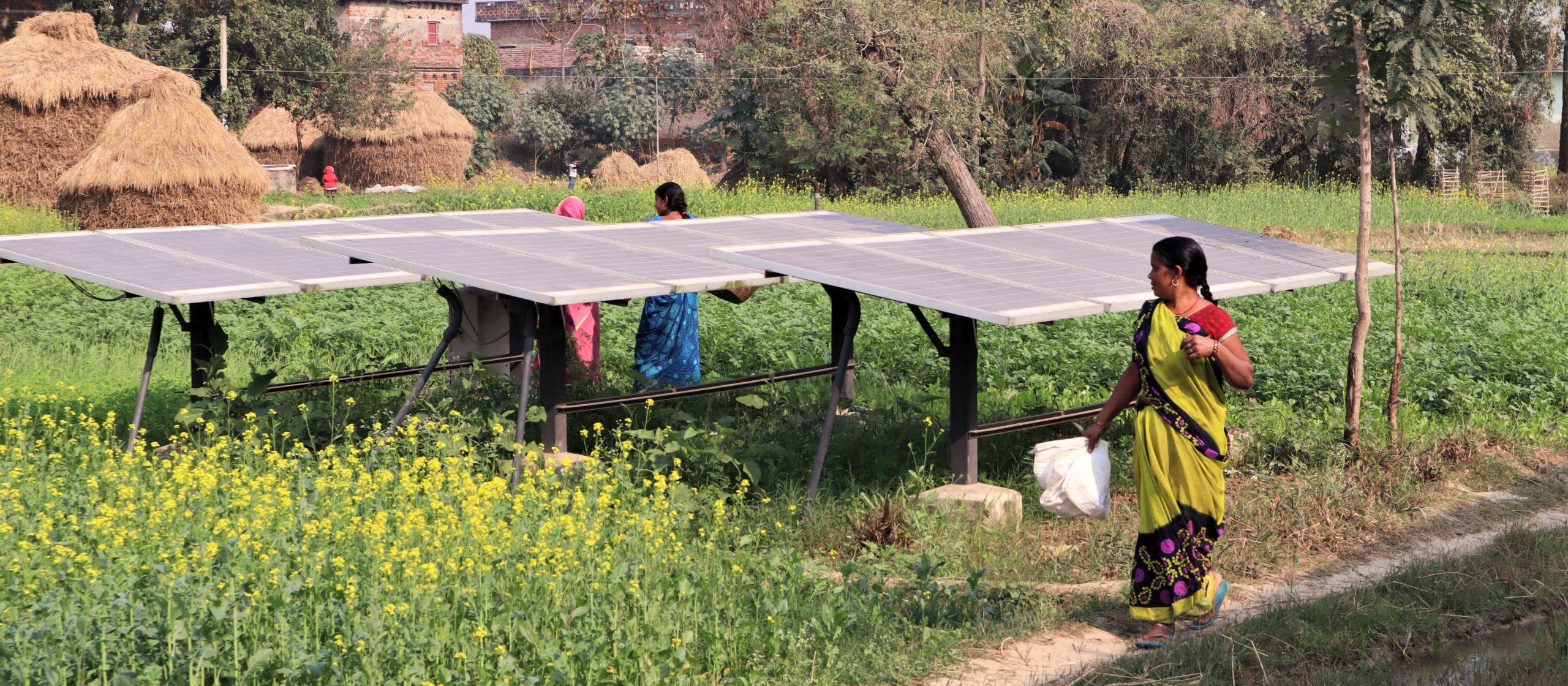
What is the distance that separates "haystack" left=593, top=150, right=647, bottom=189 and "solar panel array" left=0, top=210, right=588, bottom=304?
2210 centimetres

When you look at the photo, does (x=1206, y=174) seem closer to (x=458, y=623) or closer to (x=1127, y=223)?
(x=1127, y=223)

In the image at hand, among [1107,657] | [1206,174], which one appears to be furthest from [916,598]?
[1206,174]

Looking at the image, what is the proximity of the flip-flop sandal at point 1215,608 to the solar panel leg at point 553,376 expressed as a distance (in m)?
3.67

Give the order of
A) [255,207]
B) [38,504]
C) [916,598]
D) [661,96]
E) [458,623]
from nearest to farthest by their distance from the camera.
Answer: [458,623]
[916,598]
[38,504]
[255,207]
[661,96]

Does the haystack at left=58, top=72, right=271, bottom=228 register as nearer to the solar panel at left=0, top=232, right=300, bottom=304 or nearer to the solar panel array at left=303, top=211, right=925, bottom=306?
the solar panel at left=0, top=232, right=300, bottom=304

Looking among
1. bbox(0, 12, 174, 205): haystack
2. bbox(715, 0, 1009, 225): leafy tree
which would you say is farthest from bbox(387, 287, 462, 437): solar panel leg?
bbox(0, 12, 174, 205): haystack

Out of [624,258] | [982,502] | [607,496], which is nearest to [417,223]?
[624,258]

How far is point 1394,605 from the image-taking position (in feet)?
19.7

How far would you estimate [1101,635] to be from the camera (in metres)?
5.77

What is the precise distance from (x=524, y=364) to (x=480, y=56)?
5179 centimetres

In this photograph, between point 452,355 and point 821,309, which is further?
point 821,309

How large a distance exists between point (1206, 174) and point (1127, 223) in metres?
25.7

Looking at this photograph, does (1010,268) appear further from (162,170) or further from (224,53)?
(224,53)

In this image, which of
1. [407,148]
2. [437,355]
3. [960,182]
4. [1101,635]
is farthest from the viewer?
[407,148]
